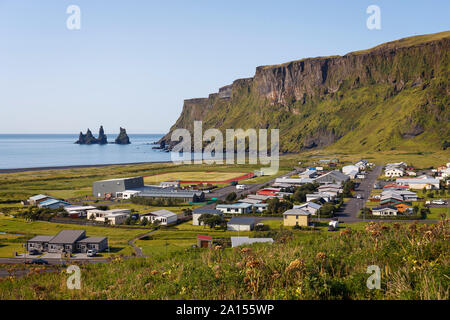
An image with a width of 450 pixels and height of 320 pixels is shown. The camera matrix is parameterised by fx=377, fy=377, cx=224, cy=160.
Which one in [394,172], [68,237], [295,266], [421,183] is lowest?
[68,237]

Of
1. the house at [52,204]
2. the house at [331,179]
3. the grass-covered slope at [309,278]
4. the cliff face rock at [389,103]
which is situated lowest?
the house at [52,204]

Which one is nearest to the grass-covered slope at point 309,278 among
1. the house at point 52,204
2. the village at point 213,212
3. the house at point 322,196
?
the village at point 213,212

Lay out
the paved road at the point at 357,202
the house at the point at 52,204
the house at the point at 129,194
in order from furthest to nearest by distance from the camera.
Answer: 1. the house at the point at 129,194
2. the house at the point at 52,204
3. the paved road at the point at 357,202

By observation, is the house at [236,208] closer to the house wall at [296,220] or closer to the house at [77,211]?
the house wall at [296,220]

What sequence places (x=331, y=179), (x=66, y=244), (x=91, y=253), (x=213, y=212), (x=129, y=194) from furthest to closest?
(x=331, y=179)
(x=129, y=194)
(x=213, y=212)
(x=66, y=244)
(x=91, y=253)

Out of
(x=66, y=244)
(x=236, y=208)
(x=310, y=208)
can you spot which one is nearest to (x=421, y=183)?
(x=310, y=208)

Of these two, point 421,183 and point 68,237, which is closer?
point 68,237

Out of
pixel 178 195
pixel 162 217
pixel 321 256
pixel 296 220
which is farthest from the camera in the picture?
pixel 178 195

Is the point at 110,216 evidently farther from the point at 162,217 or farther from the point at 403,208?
the point at 403,208
